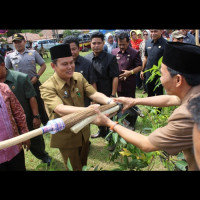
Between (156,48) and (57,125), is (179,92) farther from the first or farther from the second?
(156,48)

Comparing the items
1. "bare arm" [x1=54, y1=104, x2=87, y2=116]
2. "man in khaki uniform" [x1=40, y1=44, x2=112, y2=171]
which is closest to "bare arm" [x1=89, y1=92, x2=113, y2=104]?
"man in khaki uniform" [x1=40, y1=44, x2=112, y2=171]

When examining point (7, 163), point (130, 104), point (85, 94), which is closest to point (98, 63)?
point (85, 94)

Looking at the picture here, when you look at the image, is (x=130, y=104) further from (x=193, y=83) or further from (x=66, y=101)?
(x=193, y=83)

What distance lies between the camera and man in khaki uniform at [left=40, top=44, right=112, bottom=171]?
212 cm

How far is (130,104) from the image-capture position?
7.71 feet

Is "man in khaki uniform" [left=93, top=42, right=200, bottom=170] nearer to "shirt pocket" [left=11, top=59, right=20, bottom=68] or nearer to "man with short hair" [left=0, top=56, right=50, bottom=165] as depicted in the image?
"man with short hair" [left=0, top=56, right=50, bottom=165]

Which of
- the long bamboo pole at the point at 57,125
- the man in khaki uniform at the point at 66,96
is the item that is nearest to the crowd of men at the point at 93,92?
the man in khaki uniform at the point at 66,96

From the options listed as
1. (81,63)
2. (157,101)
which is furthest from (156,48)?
(157,101)

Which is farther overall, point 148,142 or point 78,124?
point 78,124

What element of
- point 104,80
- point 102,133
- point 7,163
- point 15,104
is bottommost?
point 102,133

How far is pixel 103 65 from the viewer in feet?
12.0

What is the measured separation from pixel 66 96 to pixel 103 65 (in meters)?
1.61

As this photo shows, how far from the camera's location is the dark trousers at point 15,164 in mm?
2104

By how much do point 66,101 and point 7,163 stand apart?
0.95m
